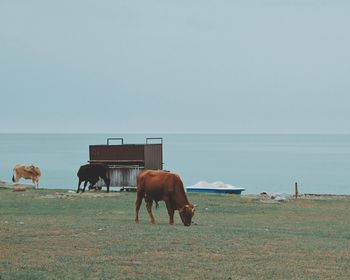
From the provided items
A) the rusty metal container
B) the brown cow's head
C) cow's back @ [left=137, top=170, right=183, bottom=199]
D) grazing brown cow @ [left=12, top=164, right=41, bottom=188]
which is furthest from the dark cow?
the brown cow's head

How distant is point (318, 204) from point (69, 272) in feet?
89.7

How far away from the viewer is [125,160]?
45.3m

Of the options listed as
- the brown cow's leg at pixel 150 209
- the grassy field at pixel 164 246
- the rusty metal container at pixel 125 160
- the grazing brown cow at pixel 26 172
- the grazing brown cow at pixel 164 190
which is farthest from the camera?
the grazing brown cow at pixel 26 172

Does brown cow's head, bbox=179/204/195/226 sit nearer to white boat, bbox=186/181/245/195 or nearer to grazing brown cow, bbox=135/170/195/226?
grazing brown cow, bbox=135/170/195/226

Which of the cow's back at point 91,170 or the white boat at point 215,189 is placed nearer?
the cow's back at point 91,170

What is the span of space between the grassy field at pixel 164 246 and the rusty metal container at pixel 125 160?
13614 millimetres

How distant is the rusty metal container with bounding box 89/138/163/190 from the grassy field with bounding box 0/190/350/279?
13614 millimetres

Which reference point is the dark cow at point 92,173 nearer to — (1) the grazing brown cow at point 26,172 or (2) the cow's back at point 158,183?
(1) the grazing brown cow at point 26,172

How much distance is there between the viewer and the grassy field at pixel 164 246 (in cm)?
1425

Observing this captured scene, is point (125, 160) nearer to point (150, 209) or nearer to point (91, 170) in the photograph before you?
point (91, 170)

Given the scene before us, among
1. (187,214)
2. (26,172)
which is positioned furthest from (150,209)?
(26,172)

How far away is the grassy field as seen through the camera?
14250 mm

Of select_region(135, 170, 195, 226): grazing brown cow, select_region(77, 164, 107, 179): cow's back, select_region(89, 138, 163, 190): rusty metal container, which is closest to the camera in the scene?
select_region(135, 170, 195, 226): grazing brown cow

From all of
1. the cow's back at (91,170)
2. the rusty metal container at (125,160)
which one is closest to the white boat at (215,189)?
the rusty metal container at (125,160)
